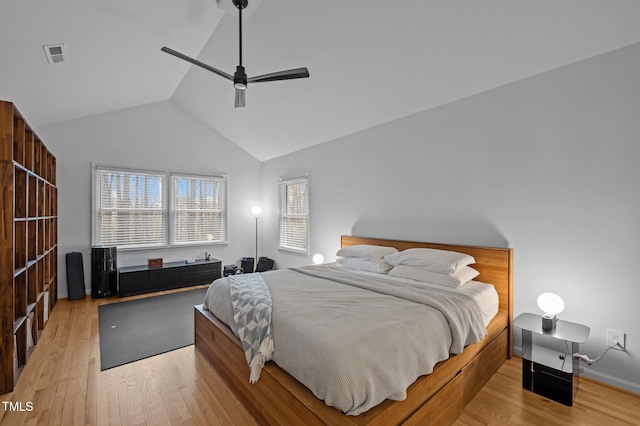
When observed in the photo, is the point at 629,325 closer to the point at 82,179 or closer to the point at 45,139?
the point at 82,179

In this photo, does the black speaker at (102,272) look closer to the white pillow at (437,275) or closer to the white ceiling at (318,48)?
the white ceiling at (318,48)

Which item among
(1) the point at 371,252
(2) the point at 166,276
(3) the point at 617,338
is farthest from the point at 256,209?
(3) the point at 617,338

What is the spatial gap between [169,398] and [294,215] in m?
3.76

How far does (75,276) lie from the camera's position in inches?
170

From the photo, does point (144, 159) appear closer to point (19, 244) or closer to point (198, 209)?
point (198, 209)

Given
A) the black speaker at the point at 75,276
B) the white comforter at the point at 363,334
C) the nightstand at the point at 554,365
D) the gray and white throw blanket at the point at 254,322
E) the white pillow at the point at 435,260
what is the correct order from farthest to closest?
the black speaker at the point at 75,276 < the white pillow at the point at 435,260 < the nightstand at the point at 554,365 < the gray and white throw blanket at the point at 254,322 < the white comforter at the point at 363,334

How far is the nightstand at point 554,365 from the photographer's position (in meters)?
2.04

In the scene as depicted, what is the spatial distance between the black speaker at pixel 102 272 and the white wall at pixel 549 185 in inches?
168

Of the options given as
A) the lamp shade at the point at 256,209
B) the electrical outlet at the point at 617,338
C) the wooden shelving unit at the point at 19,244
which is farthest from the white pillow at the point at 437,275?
the lamp shade at the point at 256,209

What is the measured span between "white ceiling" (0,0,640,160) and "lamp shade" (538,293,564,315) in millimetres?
1902

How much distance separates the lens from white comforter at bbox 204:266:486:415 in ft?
4.56

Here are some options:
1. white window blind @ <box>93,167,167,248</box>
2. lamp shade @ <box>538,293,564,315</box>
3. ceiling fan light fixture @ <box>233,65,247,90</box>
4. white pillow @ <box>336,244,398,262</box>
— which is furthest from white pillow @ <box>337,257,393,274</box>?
white window blind @ <box>93,167,167,248</box>

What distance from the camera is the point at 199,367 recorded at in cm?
249

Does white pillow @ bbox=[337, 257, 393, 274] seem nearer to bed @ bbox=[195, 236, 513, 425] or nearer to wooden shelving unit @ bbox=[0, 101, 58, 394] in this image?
bed @ bbox=[195, 236, 513, 425]
